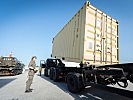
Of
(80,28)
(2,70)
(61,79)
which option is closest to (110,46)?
(80,28)

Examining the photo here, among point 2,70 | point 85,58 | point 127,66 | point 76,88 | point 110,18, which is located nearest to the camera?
point 127,66

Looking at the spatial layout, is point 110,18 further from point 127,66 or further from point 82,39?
point 127,66

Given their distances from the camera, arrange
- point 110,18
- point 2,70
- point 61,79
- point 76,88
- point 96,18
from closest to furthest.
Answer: point 76,88
point 96,18
point 110,18
point 61,79
point 2,70

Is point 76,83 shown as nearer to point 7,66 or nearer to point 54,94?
point 54,94

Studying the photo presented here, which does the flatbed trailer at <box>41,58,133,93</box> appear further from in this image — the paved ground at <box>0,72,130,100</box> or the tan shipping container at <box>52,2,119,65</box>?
the tan shipping container at <box>52,2,119,65</box>

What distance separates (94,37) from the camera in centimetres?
679

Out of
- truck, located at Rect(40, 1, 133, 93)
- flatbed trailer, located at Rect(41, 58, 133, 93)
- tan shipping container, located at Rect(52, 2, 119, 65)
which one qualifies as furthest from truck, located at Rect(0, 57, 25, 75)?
flatbed trailer, located at Rect(41, 58, 133, 93)

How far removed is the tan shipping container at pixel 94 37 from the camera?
651 centimetres

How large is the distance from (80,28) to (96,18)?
88 centimetres

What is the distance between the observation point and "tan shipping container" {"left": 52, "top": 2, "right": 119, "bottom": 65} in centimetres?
651

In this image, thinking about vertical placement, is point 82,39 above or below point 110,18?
below

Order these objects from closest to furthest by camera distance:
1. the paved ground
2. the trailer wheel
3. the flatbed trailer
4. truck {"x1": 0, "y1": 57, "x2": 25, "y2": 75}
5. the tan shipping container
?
the flatbed trailer, the paved ground, the trailer wheel, the tan shipping container, truck {"x1": 0, "y1": 57, "x2": 25, "y2": 75}

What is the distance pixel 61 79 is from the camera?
884 cm

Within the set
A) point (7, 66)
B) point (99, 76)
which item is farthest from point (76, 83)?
point (7, 66)
